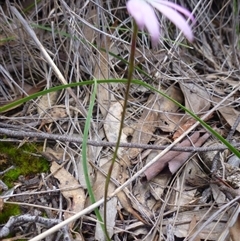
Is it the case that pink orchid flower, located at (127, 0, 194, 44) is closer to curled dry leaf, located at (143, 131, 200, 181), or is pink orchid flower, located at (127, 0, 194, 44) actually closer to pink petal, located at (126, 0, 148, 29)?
pink petal, located at (126, 0, 148, 29)

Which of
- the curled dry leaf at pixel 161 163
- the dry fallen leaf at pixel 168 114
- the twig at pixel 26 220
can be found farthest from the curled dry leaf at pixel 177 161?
the twig at pixel 26 220

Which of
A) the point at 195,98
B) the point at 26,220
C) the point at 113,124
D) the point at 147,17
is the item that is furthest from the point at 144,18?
the point at 195,98

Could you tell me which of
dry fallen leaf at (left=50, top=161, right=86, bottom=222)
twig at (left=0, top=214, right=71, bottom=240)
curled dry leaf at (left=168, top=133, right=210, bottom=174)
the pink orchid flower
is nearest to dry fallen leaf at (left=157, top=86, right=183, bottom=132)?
curled dry leaf at (left=168, top=133, right=210, bottom=174)

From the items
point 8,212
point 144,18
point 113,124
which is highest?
point 144,18

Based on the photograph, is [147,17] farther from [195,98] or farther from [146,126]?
[195,98]

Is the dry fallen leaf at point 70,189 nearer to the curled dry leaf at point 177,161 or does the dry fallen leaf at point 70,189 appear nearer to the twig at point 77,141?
the twig at point 77,141

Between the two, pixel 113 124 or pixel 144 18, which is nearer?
pixel 144 18
